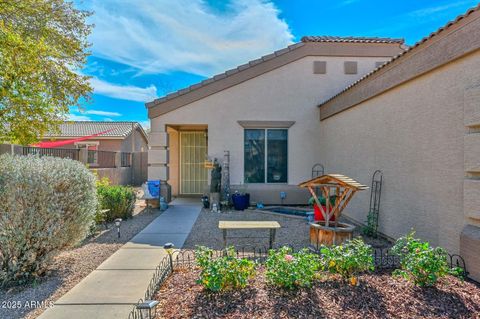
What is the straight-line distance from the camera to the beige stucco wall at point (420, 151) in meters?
4.37

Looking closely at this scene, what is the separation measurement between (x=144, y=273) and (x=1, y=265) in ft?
6.40

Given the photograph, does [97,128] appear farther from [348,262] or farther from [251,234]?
[348,262]

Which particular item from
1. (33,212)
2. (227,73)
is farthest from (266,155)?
(33,212)

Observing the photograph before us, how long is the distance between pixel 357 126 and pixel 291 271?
17.8 ft

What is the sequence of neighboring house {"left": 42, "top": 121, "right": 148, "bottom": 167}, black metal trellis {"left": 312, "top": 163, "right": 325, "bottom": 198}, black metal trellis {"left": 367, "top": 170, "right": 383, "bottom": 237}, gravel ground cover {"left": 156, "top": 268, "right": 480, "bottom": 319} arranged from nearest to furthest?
1. gravel ground cover {"left": 156, "top": 268, "right": 480, "bottom": 319}
2. black metal trellis {"left": 367, "top": 170, "right": 383, "bottom": 237}
3. black metal trellis {"left": 312, "top": 163, "right": 325, "bottom": 198}
4. neighboring house {"left": 42, "top": 121, "right": 148, "bottom": 167}

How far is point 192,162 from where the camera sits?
13141 millimetres

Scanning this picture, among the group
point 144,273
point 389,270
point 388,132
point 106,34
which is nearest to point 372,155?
point 388,132

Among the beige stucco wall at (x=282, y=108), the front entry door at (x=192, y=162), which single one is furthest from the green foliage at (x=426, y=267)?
the front entry door at (x=192, y=162)

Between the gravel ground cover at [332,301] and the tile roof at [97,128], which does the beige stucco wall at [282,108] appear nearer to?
the gravel ground cover at [332,301]

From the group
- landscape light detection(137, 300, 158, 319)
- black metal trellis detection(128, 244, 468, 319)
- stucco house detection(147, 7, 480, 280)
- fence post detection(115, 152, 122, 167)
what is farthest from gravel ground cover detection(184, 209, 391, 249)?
fence post detection(115, 152, 122, 167)

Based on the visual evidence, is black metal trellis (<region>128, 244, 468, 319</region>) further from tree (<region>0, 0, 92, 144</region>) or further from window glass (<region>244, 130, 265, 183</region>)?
window glass (<region>244, 130, 265, 183</region>)

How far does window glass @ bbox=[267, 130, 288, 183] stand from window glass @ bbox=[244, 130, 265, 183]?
222mm

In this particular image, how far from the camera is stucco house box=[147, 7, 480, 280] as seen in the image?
4.31m

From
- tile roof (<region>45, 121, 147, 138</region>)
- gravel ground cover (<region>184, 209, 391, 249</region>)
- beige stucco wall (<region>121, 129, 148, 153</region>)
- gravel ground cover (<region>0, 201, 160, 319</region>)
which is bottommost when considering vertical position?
gravel ground cover (<region>0, 201, 160, 319</region>)
